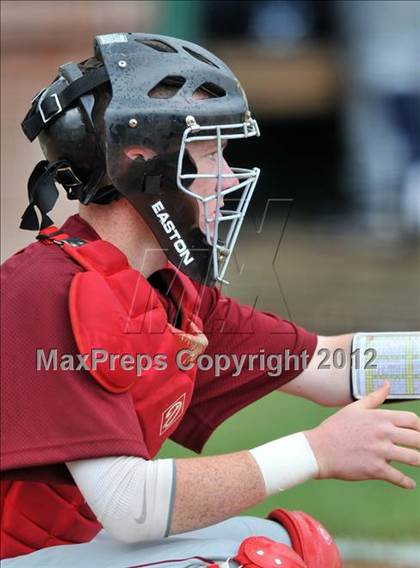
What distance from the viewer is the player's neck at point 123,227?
10.8 feet

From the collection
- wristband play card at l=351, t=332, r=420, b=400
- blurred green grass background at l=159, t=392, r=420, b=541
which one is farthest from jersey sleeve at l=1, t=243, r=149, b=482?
blurred green grass background at l=159, t=392, r=420, b=541

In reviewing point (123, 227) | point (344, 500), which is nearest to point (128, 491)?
point (123, 227)

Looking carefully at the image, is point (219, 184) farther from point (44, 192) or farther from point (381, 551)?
point (381, 551)

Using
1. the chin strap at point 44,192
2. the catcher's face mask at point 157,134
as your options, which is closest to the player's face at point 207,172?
the catcher's face mask at point 157,134

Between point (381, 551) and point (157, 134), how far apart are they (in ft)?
7.29

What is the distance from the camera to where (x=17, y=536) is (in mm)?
3047

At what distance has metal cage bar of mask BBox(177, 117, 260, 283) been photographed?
3252 millimetres

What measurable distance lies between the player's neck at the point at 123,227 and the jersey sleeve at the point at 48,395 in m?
0.39

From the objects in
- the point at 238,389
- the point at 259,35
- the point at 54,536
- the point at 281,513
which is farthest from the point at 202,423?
the point at 259,35

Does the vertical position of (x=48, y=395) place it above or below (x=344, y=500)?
above

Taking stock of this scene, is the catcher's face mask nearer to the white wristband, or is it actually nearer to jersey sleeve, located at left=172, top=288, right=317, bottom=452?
jersey sleeve, located at left=172, top=288, right=317, bottom=452

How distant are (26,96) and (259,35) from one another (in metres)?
3.25

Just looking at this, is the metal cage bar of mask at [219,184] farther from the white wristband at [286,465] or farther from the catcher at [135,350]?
the white wristband at [286,465]

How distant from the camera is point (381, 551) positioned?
4.59m
